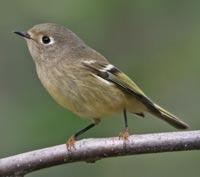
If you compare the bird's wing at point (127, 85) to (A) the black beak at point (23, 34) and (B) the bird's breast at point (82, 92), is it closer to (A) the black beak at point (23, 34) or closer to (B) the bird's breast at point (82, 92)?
(B) the bird's breast at point (82, 92)

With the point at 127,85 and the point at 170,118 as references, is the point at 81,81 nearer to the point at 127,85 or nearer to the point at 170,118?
the point at 127,85

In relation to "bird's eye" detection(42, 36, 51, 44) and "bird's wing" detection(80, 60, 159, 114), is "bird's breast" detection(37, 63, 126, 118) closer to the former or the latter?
"bird's wing" detection(80, 60, 159, 114)

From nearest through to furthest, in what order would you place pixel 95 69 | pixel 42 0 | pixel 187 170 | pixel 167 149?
1. pixel 167 149
2. pixel 95 69
3. pixel 187 170
4. pixel 42 0

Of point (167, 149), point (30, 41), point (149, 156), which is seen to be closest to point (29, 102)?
point (30, 41)

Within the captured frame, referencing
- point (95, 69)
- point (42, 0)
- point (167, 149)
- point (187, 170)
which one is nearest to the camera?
point (167, 149)

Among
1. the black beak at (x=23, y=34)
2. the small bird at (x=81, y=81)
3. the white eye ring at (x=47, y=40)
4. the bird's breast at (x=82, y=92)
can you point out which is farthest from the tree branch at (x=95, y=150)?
the white eye ring at (x=47, y=40)

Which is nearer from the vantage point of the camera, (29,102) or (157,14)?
(29,102)

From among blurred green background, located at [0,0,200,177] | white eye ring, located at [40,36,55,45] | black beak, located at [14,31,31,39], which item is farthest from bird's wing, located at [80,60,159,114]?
blurred green background, located at [0,0,200,177]

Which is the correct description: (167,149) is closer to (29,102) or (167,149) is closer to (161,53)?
(29,102)
